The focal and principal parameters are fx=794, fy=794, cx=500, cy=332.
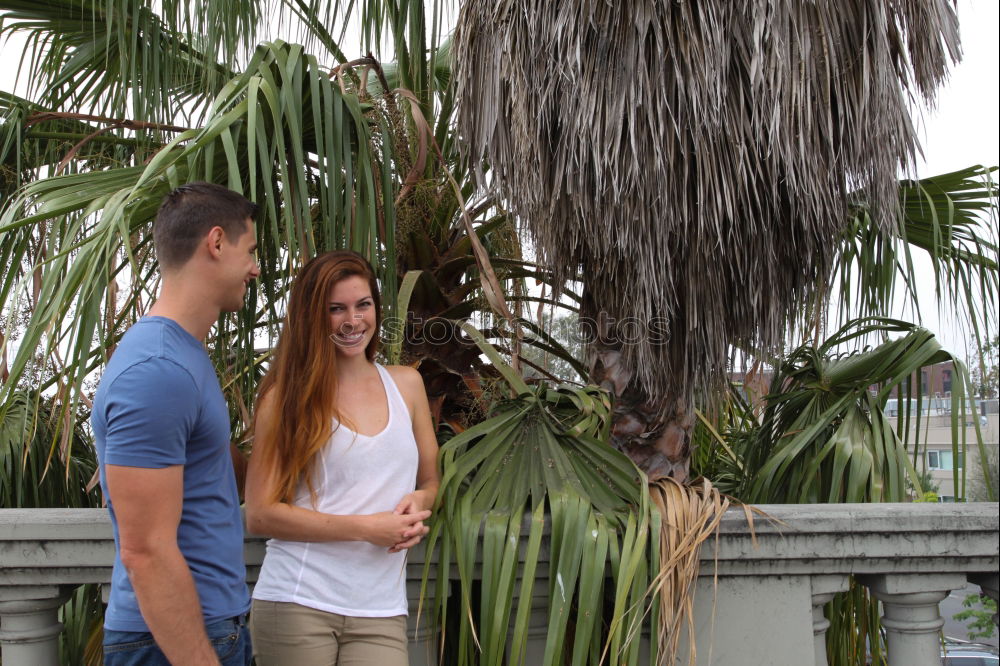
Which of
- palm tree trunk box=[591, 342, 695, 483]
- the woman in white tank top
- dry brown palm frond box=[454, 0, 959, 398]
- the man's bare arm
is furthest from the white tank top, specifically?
palm tree trunk box=[591, 342, 695, 483]

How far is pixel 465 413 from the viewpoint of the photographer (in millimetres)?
3246

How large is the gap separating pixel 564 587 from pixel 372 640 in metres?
0.44

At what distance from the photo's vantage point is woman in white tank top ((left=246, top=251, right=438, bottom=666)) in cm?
172

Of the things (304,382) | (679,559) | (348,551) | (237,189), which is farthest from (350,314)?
(679,559)

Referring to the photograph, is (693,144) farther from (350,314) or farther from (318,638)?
(318,638)

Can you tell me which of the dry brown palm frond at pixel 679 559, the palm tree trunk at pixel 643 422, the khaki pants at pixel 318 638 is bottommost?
the khaki pants at pixel 318 638

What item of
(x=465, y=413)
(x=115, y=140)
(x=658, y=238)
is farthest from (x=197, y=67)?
(x=658, y=238)

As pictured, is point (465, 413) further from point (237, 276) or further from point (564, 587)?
point (237, 276)

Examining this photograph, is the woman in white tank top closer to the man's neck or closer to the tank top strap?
the tank top strap

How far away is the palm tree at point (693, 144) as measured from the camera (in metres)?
2.30

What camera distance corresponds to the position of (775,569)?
6.44ft

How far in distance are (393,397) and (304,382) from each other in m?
0.22

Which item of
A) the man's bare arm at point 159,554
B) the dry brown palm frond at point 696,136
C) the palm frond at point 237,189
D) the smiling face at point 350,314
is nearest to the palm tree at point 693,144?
the dry brown palm frond at point 696,136

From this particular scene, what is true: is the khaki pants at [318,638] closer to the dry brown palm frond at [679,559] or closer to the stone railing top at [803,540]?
the stone railing top at [803,540]
